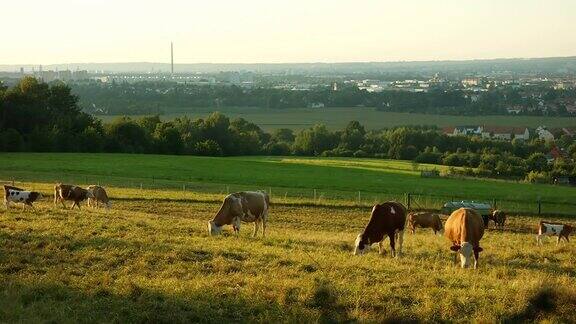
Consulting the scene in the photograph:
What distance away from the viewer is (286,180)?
5753cm

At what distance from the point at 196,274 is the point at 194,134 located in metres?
89.1

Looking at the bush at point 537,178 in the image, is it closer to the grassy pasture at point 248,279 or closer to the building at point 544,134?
the building at point 544,134

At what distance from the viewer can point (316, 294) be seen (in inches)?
534

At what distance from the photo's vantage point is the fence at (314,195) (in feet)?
144

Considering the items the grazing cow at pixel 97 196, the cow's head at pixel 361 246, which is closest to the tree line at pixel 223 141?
the grazing cow at pixel 97 196

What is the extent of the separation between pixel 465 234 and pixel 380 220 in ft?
8.27

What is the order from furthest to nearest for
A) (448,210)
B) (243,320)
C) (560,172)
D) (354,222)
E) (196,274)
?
(560,172) < (448,210) < (354,222) < (196,274) < (243,320)

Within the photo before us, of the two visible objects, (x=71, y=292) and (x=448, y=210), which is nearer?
(x=71, y=292)

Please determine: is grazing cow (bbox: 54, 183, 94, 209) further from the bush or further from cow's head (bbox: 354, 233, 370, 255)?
the bush

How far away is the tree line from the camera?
80688 mm

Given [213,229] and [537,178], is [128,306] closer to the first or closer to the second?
[213,229]

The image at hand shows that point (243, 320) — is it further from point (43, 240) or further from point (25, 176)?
point (25, 176)

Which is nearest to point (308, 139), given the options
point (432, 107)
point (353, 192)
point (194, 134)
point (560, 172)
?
point (194, 134)

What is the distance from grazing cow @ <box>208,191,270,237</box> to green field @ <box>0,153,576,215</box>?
18503 millimetres
